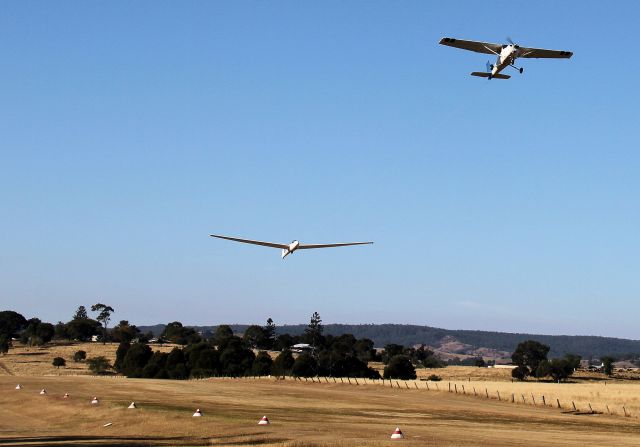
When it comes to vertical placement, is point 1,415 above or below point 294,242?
below

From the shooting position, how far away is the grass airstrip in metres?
50.0

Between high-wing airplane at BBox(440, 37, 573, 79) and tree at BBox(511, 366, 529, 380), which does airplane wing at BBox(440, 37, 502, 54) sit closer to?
high-wing airplane at BBox(440, 37, 573, 79)

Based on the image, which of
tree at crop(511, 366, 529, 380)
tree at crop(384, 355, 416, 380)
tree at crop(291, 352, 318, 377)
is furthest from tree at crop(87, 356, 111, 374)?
tree at crop(511, 366, 529, 380)

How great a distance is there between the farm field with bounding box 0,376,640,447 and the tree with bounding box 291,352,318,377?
181ft

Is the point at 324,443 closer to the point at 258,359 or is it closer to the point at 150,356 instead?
the point at 258,359

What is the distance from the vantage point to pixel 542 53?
6544cm

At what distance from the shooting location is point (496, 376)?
611ft

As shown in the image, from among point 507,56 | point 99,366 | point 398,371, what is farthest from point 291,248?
point 99,366

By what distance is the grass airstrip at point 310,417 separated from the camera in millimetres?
50031

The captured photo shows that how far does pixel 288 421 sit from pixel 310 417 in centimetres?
583

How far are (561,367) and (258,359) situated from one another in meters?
71.2

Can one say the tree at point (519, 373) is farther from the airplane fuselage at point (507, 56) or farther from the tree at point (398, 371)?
the airplane fuselage at point (507, 56)

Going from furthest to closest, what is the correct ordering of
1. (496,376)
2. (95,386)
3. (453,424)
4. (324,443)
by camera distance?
(496,376), (95,386), (453,424), (324,443)

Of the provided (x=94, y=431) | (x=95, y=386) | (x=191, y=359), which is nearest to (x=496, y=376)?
(x=191, y=359)
